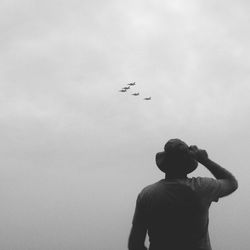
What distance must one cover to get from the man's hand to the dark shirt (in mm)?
229

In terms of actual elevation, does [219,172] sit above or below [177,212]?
above

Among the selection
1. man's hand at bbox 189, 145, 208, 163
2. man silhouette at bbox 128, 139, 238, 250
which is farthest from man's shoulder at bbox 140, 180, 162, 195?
man's hand at bbox 189, 145, 208, 163

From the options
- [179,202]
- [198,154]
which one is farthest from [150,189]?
[198,154]

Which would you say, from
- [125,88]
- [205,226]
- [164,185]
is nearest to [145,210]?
[164,185]

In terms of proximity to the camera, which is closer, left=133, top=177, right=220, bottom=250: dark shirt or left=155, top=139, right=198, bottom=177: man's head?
left=133, top=177, right=220, bottom=250: dark shirt

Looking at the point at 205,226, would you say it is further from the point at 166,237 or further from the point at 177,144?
the point at 177,144

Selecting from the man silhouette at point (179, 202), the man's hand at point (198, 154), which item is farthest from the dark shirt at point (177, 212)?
the man's hand at point (198, 154)

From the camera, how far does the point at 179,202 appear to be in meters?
5.34

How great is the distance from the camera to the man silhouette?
17.1ft

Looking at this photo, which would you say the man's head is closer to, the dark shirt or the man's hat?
the man's hat

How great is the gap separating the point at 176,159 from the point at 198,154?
27cm

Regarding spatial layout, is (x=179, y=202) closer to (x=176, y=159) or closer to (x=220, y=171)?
(x=176, y=159)

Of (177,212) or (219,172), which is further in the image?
(219,172)

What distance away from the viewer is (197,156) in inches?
211
